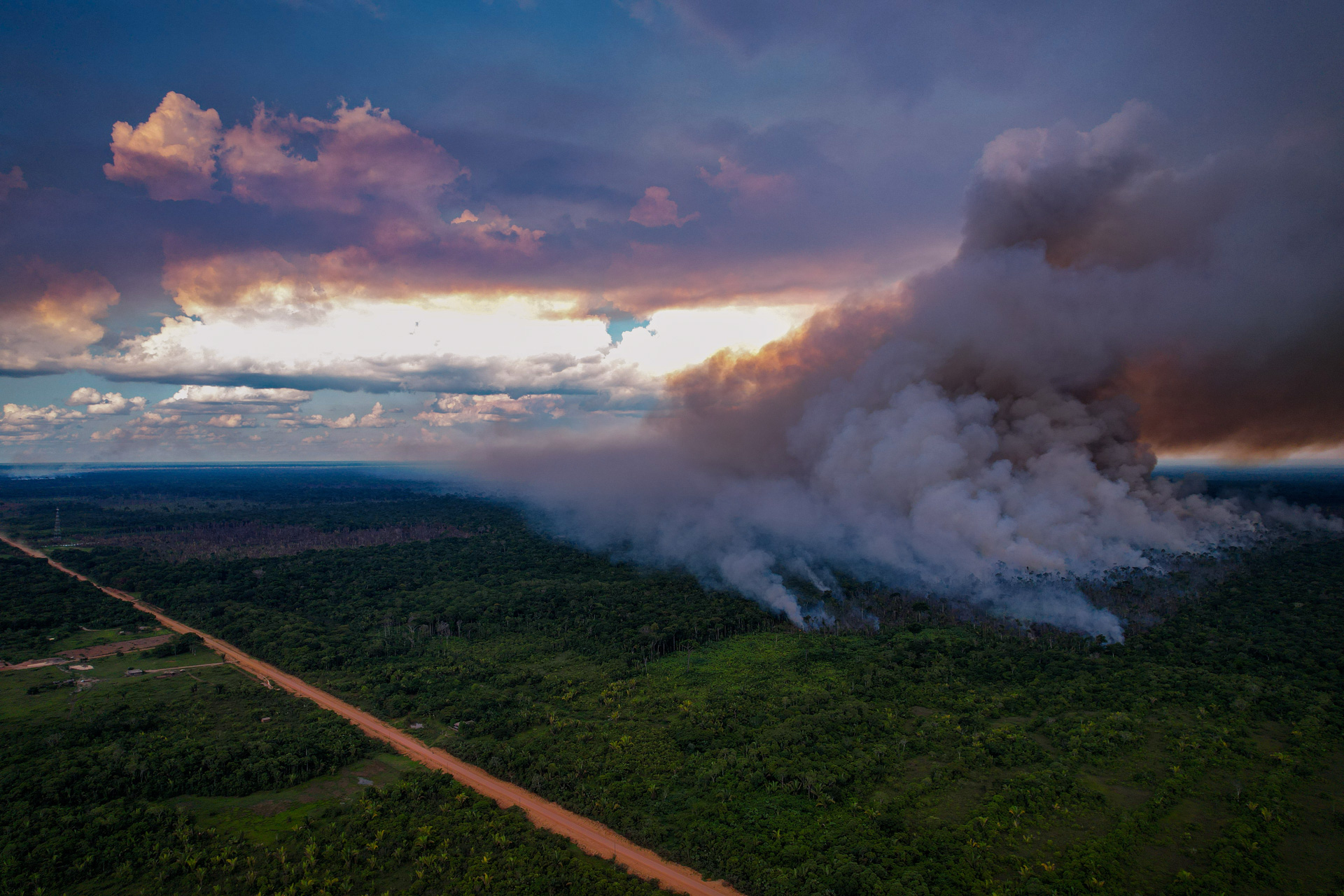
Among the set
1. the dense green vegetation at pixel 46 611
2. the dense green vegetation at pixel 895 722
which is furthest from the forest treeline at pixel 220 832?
the dense green vegetation at pixel 46 611

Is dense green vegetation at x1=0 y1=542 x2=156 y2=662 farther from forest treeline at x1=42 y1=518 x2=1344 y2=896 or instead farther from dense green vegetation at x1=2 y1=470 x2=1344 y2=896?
forest treeline at x1=42 y1=518 x2=1344 y2=896

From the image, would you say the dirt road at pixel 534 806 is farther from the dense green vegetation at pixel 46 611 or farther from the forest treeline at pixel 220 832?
the dense green vegetation at pixel 46 611

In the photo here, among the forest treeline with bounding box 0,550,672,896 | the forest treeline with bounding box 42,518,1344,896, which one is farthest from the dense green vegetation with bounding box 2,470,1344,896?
the forest treeline with bounding box 0,550,672,896

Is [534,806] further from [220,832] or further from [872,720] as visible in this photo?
[872,720]

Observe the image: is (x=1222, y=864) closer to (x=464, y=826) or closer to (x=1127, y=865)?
(x=1127, y=865)

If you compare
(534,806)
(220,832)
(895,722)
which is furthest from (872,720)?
(220,832)

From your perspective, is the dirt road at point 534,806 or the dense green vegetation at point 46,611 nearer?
the dirt road at point 534,806

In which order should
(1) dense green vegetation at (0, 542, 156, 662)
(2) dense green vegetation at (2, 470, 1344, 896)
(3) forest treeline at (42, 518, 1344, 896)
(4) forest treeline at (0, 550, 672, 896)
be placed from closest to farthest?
(4) forest treeline at (0, 550, 672, 896), (2) dense green vegetation at (2, 470, 1344, 896), (3) forest treeline at (42, 518, 1344, 896), (1) dense green vegetation at (0, 542, 156, 662)
